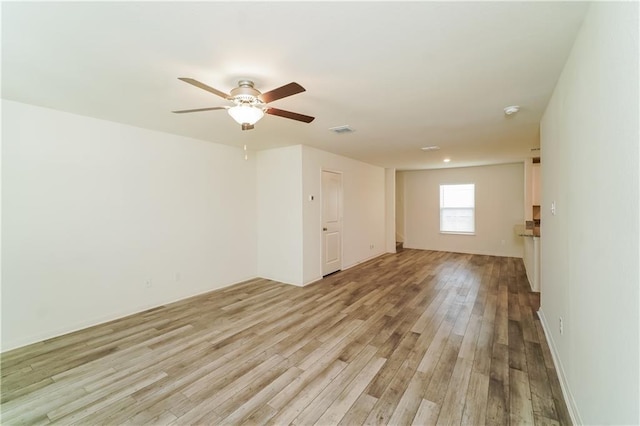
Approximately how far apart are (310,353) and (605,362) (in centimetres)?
205

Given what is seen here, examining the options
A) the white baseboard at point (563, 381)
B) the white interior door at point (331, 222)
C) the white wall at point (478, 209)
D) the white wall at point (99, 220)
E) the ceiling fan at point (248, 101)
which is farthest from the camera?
the white wall at point (478, 209)

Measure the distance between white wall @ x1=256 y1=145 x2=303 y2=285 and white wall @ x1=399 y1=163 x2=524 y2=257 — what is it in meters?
4.94

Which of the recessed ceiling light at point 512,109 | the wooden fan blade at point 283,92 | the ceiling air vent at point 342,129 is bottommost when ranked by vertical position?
the wooden fan blade at point 283,92

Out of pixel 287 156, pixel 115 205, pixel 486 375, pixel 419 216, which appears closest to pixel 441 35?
pixel 486 375

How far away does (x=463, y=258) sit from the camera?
6.96 metres

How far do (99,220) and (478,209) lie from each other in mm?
8342

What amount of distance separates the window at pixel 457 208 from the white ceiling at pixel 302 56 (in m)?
4.64

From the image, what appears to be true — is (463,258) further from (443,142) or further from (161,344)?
(161,344)

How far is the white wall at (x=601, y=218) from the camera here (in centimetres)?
100

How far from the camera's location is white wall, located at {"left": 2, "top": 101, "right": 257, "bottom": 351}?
110 inches

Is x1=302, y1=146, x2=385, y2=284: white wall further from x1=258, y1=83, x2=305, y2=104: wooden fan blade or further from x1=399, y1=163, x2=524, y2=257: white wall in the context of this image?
x1=258, y1=83, x2=305, y2=104: wooden fan blade

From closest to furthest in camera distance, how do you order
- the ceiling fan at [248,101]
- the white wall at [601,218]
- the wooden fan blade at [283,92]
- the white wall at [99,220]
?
1. the white wall at [601,218]
2. the wooden fan blade at [283,92]
3. the ceiling fan at [248,101]
4. the white wall at [99,220]

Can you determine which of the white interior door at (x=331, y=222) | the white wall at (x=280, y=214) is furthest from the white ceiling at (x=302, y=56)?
the white interior door at (x=331, y=222)

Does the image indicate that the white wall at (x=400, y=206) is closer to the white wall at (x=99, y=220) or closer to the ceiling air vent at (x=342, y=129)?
the ceiling air vent at (x=342, y=129)
